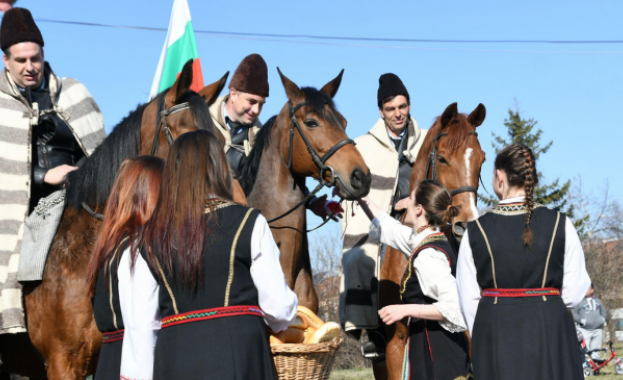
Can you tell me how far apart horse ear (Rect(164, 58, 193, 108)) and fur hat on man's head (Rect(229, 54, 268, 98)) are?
57.1 inches

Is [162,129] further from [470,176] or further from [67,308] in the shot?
[470,176]

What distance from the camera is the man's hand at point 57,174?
519 cm

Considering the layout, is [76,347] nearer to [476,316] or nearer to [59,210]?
[59,210]

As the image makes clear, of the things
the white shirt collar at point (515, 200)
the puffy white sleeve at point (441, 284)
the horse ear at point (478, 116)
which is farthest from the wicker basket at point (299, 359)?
the horse ear at point (478, 116)

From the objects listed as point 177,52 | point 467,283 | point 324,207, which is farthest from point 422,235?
point 177,52

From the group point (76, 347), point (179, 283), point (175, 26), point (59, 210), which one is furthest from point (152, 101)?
point (175, 26)

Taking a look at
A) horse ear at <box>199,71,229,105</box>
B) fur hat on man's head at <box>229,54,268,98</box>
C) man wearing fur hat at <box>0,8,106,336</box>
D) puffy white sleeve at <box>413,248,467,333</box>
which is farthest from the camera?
fur hat on man's head at <box>229,54,268,98</box>

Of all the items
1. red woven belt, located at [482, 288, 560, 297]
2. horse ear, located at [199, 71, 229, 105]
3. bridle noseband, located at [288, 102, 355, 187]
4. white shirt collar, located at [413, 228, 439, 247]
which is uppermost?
horse ear, located at [199, 71, 229, 105]

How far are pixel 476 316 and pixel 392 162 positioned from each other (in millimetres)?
2414

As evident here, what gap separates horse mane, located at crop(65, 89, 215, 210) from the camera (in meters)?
4.77

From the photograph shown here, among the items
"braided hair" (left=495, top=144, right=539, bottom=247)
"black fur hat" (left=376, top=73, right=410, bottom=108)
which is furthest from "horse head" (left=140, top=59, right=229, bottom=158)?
"black fur hat" (left=376, top=73, right=410, bottom=108)

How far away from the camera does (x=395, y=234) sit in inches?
198

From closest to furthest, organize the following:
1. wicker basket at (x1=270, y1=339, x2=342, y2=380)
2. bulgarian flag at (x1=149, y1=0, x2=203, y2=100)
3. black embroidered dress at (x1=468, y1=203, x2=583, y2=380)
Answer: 1. wicker basket at (x1=270, y1=339, x2=342, y2=380)
2. black embroidered dress at (x1=468, y1=203, x2=583, y2=380)
3. bulgarian flag at (x1=149, y1=0, x2=203, y2=100)

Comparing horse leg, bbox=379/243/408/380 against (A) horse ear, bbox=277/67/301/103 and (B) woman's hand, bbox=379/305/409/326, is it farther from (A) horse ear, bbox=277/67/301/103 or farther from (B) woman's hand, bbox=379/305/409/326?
(A) horse ear, bbox=277/67/301/103
